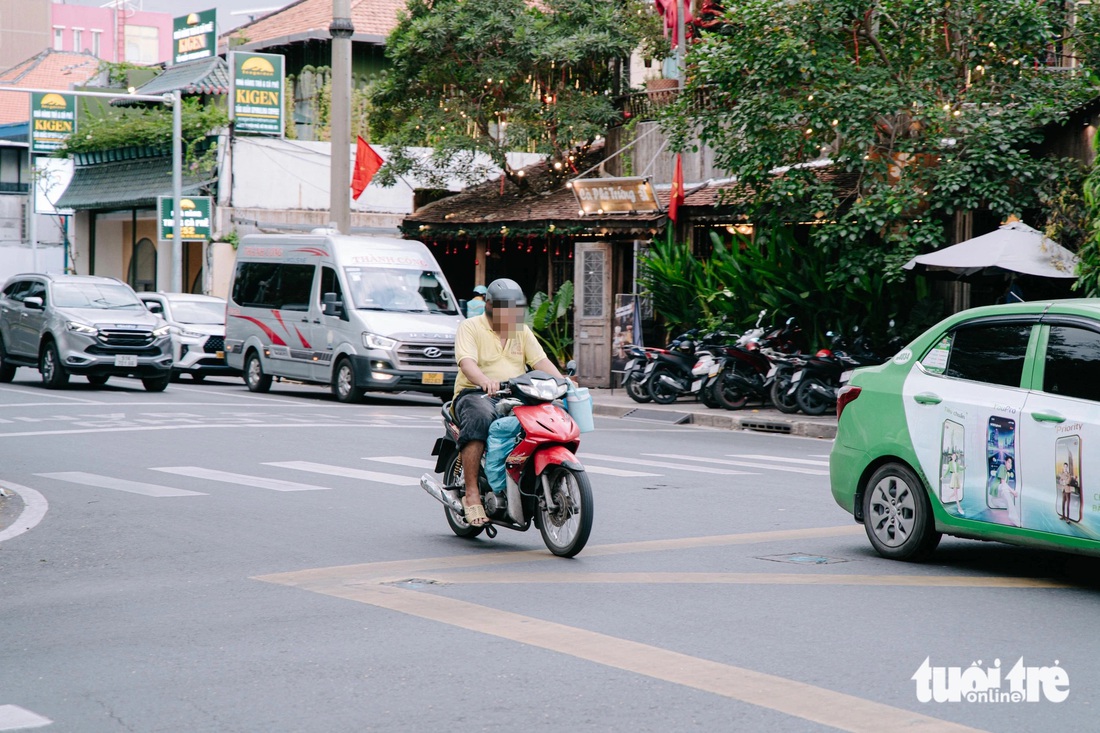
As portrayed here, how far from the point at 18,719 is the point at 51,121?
40.4 meters

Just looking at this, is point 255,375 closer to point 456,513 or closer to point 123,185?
point 456,513

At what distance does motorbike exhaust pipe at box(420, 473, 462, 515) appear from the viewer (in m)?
9.20

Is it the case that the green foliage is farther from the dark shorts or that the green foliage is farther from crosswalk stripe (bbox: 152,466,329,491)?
the dark shorts

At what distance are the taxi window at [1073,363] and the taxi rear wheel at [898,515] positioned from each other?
1.08 m

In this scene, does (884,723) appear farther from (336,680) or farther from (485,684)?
(336,680)

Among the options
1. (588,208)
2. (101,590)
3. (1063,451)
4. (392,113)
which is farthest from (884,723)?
(392,113)

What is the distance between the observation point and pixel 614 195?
25.9 metres

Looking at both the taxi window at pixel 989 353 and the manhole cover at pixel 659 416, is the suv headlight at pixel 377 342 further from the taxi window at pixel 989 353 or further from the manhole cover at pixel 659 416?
the taxi window at pixel 989 353

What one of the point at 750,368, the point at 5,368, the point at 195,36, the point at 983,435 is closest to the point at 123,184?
the point at 195,36

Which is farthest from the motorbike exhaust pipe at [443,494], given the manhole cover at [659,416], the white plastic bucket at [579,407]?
the manhole cover at [659,416]

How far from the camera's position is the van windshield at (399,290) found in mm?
22594

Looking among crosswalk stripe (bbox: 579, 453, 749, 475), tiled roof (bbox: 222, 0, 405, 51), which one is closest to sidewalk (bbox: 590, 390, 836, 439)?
crosswalk stripe (bbox: 579, 453, 749, 475)

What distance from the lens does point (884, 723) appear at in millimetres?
4965

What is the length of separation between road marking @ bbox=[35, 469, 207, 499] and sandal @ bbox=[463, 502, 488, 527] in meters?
3.42
